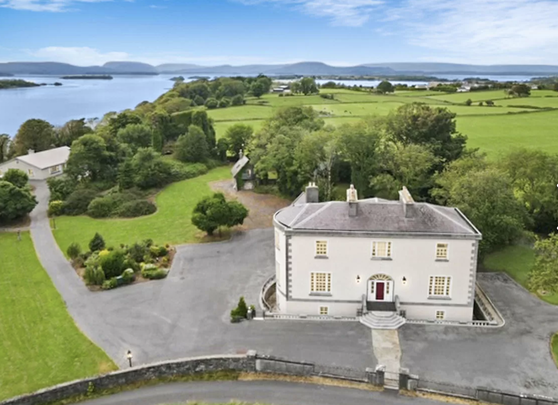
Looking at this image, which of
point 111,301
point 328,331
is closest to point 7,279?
point 111,301

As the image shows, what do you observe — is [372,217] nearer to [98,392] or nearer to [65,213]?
[98,392]

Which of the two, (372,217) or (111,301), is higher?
(372,217)

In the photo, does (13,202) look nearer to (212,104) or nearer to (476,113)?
(476,113)

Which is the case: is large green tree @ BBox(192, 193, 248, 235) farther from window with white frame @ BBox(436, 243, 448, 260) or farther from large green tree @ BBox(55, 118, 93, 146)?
large green tree @ BBox(55, 118, 93, 146)

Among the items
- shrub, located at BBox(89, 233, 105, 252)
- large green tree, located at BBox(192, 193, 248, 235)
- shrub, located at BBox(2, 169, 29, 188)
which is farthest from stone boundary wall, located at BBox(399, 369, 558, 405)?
shrub, located at BBox(2, 169, 29, 188)

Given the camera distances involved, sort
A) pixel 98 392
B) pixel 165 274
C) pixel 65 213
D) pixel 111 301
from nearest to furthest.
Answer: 1. pixel 98 392
2. pixel 111 301
3. pixel 165 274
4. pixel 65 213

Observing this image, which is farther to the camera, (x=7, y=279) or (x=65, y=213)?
(x=65, y=213)

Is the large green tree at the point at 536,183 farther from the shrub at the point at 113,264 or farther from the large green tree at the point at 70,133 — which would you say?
the large green tree at the point at 70,133

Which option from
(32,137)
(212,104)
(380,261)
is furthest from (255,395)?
(212,104)
